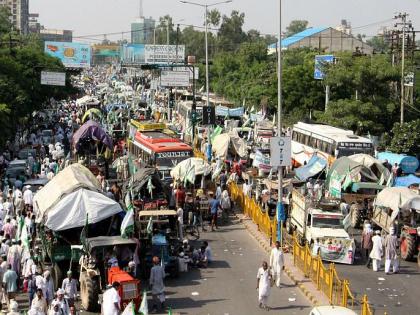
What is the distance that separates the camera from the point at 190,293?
19344 mm

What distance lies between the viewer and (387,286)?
20250mm

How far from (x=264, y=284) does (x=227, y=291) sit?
2036 millimetres

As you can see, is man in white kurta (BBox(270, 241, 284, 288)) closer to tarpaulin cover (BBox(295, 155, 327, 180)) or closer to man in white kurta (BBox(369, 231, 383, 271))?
man in white kurta (BBox(369, 231, 383, 271))

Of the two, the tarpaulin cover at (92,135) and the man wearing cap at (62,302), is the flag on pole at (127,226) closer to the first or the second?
the man wearing cap at (62,302)

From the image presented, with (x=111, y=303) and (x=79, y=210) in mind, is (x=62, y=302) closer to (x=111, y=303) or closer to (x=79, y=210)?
(x=111, y=303)

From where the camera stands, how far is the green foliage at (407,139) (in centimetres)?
4091

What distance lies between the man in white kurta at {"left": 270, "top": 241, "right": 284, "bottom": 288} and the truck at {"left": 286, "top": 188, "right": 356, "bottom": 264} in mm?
2119

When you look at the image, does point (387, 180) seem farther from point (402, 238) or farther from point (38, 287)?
point (38, 287)

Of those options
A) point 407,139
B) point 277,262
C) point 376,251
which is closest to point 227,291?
point 277,262

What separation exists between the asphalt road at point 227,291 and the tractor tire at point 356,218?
483 centimetres

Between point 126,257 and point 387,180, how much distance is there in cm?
1388

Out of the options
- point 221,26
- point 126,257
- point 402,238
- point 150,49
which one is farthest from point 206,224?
point 221,26

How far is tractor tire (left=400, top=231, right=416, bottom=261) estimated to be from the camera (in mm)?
22828

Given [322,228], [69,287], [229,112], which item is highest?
[229,112]
